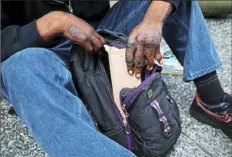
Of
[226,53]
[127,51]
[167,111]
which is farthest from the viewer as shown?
[226,53]

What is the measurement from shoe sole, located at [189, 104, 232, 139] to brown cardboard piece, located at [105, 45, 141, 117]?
19.1 inches

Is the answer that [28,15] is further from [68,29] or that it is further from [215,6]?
[215,6]

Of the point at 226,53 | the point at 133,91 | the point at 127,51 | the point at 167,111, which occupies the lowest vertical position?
the point at 226,53

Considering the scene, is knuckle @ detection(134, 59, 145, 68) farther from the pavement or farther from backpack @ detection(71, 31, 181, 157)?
the pavement

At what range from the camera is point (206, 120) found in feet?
6.06

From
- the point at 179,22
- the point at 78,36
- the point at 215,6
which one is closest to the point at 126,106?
the point at 78,36

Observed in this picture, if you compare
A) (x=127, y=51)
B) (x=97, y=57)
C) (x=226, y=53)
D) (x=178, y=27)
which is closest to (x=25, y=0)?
(x=97, y=57)

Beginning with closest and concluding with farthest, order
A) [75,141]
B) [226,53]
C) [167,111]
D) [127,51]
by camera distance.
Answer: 1. [75,141]
2. [127,51]
3. [167,111]
4. [226,53]

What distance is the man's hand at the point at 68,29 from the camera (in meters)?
1.41

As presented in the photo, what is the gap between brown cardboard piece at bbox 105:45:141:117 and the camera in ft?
4.71

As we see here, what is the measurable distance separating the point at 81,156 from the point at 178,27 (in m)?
0.68

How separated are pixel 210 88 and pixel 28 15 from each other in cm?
81

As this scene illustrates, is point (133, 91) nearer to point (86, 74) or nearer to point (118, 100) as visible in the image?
point (118, 100)

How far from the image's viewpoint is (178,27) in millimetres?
1664
